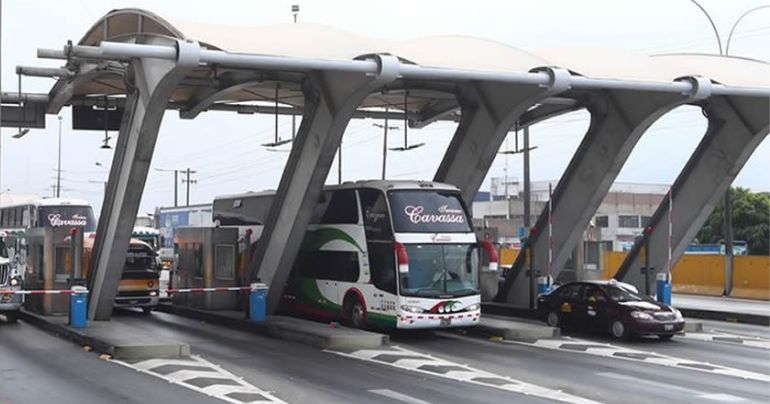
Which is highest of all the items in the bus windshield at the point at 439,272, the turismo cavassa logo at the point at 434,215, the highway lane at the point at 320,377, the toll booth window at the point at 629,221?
the toll booth window at the point at 629,221

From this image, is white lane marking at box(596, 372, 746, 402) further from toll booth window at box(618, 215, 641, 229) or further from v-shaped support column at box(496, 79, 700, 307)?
toll booth window at box(618, 215, 641, 229)

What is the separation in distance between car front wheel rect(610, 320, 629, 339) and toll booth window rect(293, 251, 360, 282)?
6.19m

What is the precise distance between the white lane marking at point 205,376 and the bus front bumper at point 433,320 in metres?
5.07

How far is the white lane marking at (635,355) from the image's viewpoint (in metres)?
15.8

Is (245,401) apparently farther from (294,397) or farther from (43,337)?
(43,337)

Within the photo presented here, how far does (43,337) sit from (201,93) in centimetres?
1001

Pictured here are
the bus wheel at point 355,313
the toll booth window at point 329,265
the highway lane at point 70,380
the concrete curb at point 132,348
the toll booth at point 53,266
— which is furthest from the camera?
the toll booth at point 53,266

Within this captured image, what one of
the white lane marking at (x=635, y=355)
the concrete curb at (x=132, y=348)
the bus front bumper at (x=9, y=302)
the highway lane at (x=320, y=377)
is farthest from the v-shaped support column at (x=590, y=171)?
the bus front bumper at (x=9, y=302)

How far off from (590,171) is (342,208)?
8563 mm

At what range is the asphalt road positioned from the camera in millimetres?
12773

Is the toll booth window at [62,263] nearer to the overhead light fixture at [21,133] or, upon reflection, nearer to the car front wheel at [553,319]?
the overhead light fixture at [21,133]

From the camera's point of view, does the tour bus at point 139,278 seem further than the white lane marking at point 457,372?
Yes

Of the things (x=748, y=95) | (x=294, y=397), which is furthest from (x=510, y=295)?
(x=294, y=397)

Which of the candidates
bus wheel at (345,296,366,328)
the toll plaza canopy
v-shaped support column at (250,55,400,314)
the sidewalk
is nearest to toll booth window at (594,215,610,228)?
the sidewalk
